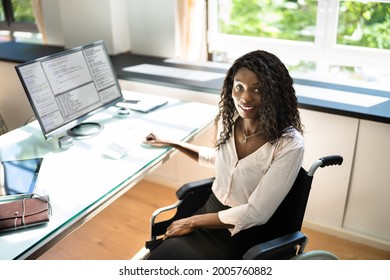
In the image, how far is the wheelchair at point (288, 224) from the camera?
4.16 feet

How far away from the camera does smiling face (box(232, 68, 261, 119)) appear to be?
1.37 meters

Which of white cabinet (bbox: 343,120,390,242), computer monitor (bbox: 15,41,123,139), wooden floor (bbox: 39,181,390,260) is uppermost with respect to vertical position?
computer monitor (bbox: 15,41,123,139)

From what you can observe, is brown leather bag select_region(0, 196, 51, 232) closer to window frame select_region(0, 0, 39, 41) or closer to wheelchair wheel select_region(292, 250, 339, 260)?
wheelchair wheel select_region(292, 250, 339, 260)

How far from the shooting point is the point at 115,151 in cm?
173

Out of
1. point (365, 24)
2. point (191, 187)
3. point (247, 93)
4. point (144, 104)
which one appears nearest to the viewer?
point (247, 93)

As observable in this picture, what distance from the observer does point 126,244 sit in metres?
2.24

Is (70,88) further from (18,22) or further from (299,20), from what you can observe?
(18,22)

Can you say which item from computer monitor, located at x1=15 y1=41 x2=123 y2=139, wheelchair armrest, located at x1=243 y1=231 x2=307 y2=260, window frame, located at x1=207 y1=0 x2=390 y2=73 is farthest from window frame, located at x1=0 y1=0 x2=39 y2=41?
wheelchair armrest, located at x1=243 y1=231 x2=307 y2=260

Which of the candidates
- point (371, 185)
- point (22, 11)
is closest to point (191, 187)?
point (371, 185)

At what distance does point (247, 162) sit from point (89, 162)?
0.67m

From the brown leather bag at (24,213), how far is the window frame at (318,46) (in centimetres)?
183

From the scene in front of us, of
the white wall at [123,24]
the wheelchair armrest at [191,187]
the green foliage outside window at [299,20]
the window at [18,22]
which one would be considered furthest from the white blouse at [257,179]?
the window at [18,22]

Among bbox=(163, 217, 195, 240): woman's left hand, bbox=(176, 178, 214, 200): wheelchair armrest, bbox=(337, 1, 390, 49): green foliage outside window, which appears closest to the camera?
bbox=(163, 217, 195, 240): woman's left hand

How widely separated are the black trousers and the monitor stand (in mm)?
689
